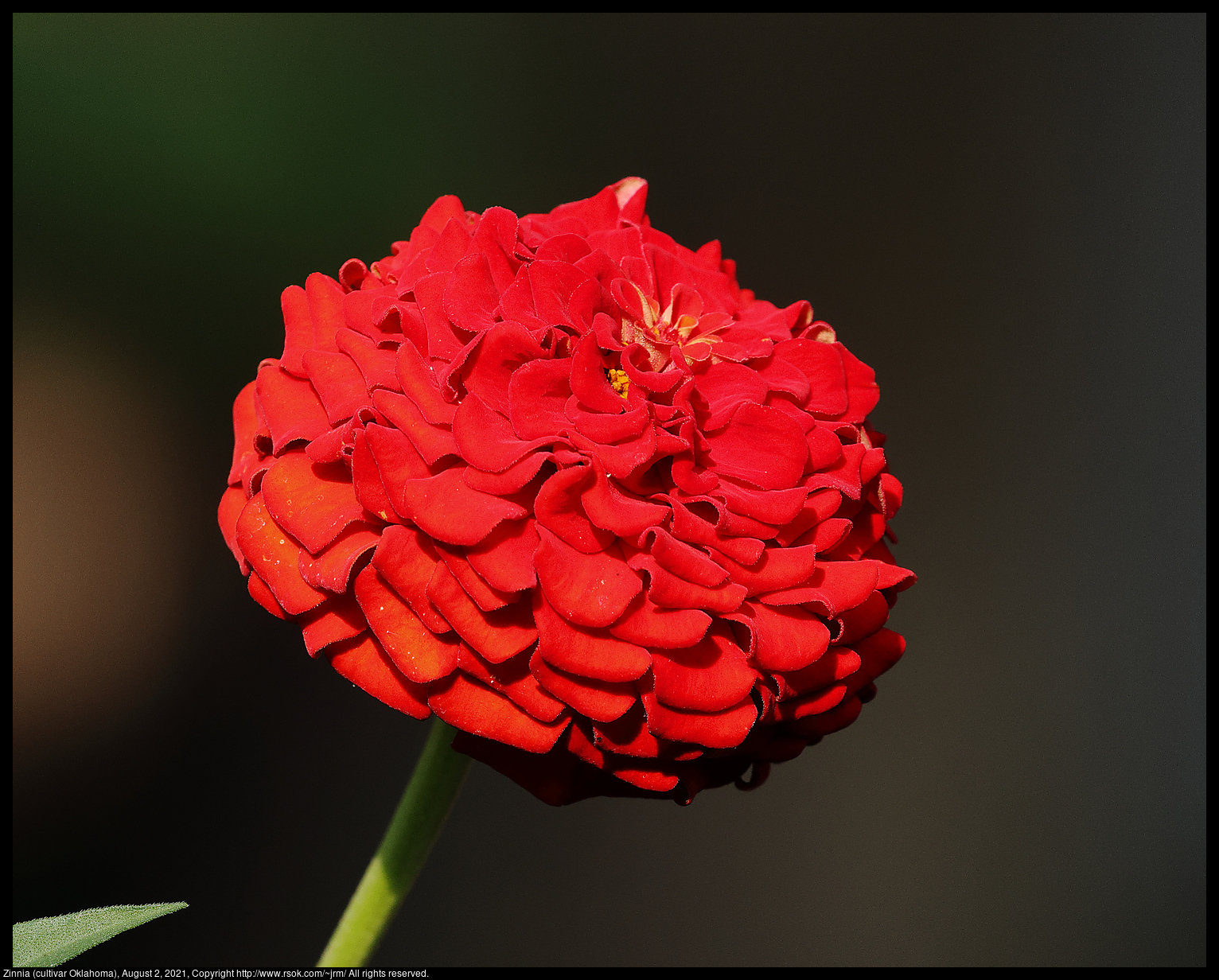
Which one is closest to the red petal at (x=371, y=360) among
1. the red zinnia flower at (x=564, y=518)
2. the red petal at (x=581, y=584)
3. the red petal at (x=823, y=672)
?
the red zinnia flower at (x=564, y=518)

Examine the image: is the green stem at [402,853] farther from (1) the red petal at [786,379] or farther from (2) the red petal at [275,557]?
(1) the red petal at [786,379]

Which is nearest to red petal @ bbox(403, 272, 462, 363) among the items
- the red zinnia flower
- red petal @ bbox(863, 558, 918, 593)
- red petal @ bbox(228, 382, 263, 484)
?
the red zinnia flower

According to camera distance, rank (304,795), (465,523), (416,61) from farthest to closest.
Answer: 1. (304,795)
2. (416,61)
3. (465,523)

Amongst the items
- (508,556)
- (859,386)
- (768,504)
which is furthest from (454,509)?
(859,386)

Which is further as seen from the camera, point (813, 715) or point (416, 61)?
point (416, 61)

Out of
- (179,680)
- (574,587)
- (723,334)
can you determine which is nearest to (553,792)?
(574,587)

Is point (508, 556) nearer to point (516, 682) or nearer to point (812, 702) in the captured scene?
point (516, 682)

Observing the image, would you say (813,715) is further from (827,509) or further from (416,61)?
(416,61)
